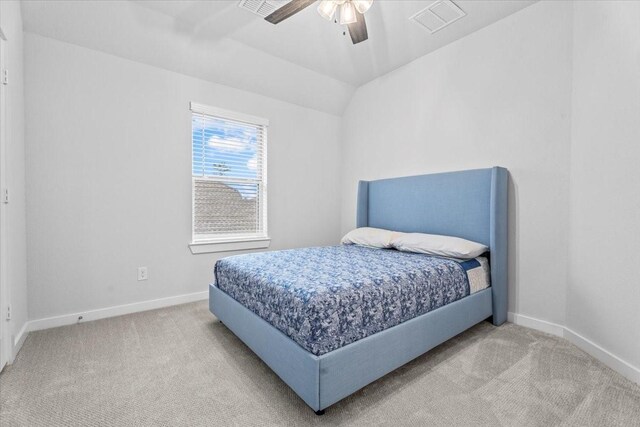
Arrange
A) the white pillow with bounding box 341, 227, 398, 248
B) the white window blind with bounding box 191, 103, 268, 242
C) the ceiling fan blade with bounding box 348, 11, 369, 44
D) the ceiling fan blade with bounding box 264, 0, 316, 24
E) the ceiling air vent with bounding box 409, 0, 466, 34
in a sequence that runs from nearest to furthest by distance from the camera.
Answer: the ceiling fan blade with bounding box 264, 0, 316, 24, the ceiling fan blade with bounding box 348, 11, 369, 44, the ceiling air vent with bounding box 409, 0, 466, 34, the white pillow with bounding box 341, 227, 398, 248, the white window blind with bounding box 191, 103, 268, 242

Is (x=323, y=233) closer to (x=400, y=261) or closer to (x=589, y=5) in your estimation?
(x=400, y=261)

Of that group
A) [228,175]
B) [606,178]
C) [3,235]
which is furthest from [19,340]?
[606,178]

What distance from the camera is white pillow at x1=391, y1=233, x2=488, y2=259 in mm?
2342

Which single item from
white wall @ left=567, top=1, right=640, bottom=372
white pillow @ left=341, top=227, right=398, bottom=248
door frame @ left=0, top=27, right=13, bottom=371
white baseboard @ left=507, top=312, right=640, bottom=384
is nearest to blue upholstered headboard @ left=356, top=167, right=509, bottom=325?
white baseboard @ left=507, top=312, right=640, bottom=384

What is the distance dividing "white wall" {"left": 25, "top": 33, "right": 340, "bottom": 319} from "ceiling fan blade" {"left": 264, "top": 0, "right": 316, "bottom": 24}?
1477mm

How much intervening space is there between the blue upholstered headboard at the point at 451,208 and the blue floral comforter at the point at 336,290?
488mm

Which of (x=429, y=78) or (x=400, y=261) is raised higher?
(x=429, y=78)

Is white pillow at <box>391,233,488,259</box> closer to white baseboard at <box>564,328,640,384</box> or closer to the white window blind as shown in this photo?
white baseboard at <box>564,328,640,384</box>

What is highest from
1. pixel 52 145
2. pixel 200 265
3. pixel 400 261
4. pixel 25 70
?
pixel 25 70

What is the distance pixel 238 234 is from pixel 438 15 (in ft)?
9.90

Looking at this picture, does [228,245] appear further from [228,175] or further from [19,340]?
[19,340]

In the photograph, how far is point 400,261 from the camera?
7.30ft

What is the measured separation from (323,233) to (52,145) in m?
3.02

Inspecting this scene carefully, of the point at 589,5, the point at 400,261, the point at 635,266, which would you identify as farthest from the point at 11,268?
the point at 589,5
